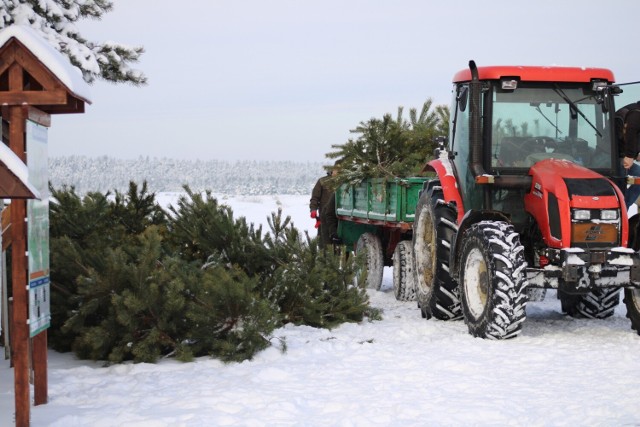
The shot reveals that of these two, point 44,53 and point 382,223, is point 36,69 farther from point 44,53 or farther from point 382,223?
point 382,223

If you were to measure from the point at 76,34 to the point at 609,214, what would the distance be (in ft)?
28.0

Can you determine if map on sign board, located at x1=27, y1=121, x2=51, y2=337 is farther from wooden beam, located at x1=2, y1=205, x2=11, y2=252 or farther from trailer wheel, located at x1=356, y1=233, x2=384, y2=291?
trailer wheel, located at x1=356, y1=233, x2=384, y2=291

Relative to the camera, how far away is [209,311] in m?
7.14

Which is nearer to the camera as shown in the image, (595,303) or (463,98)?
(463,98)

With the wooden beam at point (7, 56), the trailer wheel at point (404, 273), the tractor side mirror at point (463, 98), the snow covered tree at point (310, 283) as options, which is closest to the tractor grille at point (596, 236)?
the tractor side mirror at point (463, 98)

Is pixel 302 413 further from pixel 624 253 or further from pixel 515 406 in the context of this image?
pixel 624 253

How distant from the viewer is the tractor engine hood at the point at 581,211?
25.6 feet

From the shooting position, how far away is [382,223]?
12148mm

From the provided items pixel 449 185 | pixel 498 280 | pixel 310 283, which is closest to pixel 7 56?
pixel 310 283

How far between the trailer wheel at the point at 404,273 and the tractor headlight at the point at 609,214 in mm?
4060

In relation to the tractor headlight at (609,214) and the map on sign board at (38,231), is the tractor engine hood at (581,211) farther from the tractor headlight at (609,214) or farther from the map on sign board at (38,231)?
the map on sign board at (38,231)

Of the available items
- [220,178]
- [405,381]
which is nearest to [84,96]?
[405,381]

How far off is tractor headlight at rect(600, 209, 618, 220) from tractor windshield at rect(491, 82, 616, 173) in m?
0.94

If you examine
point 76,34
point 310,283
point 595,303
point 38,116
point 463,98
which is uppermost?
point 76,34
